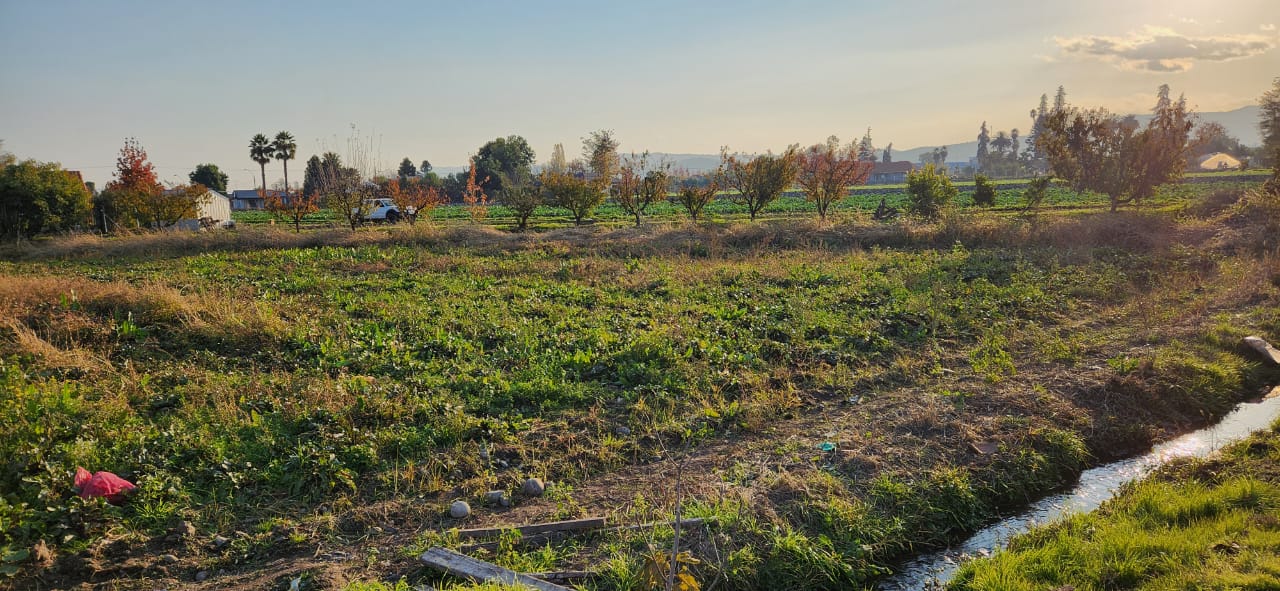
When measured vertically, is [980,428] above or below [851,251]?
below

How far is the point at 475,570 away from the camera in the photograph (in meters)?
4.77

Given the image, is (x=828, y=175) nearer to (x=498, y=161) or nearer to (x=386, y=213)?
(x=386, y=213)

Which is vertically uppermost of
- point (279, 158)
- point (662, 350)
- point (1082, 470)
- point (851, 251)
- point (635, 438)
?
point (279, 158)

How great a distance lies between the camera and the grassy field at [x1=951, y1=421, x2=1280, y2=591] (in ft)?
15.4

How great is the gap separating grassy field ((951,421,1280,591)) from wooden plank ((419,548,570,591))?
3.49m

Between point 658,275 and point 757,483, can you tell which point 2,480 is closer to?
point 757,483

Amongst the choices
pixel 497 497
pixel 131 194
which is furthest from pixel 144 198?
pixel 497 497

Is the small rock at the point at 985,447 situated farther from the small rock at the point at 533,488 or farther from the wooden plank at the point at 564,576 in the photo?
the small rock at the point at 533,488

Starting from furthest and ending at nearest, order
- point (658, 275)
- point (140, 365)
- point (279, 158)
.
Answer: point (279, 158) → point (658, 275) → point (140, 365)

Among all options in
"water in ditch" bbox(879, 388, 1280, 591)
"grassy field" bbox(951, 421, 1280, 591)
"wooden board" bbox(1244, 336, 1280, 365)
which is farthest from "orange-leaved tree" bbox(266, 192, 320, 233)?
"wooden board" bbox(1244, 336, 1280, 365)

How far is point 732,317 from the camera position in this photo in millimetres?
11586

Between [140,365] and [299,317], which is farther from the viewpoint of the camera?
[299,317]

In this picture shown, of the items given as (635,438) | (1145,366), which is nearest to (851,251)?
(1145,366)

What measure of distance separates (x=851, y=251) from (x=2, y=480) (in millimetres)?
18480
